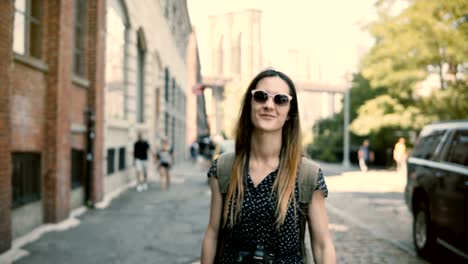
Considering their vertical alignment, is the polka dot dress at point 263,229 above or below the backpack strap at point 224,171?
below

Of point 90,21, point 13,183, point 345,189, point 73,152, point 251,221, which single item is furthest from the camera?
point 345,189

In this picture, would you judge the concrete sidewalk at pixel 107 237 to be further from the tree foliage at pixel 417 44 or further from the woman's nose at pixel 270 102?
the tree foliage at pixel 417 44

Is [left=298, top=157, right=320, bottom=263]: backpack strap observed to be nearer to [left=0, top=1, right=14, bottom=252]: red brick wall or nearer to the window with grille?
[left=0, top=1, right=14, bottom=252]: red brick wall

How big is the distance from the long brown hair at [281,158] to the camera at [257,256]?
0.45ft

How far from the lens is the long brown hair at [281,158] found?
2279 millimetres

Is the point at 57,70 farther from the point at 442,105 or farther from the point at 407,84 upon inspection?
the point at 407,84

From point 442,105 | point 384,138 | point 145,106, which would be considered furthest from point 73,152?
point 384,138

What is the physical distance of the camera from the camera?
2.16 meters

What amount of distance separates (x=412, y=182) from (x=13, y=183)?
621 centimetres

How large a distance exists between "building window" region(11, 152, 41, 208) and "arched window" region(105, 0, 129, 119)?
5.38 m

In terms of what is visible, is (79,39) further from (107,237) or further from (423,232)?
(423,232)

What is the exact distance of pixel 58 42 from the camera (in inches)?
362

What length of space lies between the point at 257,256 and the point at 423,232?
220 inches

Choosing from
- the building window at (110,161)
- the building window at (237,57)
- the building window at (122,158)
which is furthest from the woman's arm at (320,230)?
the building window at (237,57)
